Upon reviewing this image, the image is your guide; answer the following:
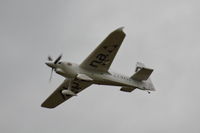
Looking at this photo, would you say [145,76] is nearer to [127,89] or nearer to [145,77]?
[145,77]

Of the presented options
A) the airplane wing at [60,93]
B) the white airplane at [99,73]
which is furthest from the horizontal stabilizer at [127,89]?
the airplane wing at [60,93]

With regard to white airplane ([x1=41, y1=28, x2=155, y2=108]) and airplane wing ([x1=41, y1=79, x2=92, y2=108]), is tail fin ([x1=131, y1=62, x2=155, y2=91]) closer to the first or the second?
white airplane ([x1=41, y1=28, x2=155, y2=108])

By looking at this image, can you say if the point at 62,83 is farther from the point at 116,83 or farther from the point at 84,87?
the point at 116,83

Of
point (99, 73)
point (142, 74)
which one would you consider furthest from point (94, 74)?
point (142, 74)

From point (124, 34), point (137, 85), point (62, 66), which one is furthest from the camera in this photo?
point (137, 85)

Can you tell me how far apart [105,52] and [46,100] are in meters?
8.16

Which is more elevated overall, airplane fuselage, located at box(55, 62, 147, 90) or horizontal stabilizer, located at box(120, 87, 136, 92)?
airplane fuselage, located at box(55, 62, 147, 90)

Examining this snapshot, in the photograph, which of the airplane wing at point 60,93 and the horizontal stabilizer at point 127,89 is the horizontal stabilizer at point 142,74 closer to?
the horizontal stabilizer at point 127,89

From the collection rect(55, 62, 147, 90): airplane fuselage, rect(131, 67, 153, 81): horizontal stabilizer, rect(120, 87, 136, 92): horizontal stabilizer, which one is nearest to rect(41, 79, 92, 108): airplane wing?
rect(55, 62, 147, 90): airplane fuselage

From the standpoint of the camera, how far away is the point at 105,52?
1475 inches

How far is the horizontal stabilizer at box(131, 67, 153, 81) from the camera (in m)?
40.2

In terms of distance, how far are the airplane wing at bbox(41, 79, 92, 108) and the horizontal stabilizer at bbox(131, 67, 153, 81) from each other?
11.5 ft

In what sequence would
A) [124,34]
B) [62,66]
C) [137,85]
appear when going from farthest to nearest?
[137,85] < [62,66] < [124,34]

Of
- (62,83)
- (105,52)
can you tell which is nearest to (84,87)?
(62,83)
